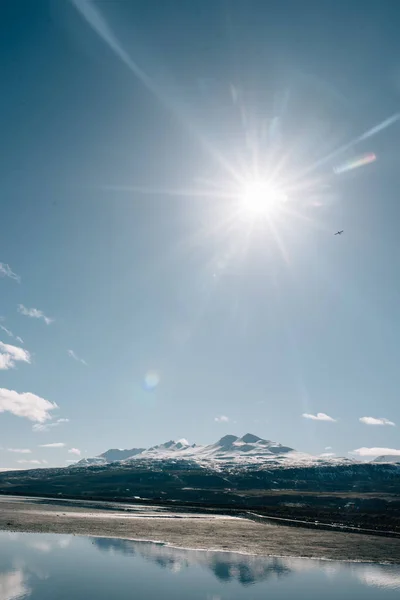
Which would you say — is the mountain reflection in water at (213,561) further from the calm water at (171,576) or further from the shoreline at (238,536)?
the shoreline at (238,536)

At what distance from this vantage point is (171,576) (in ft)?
120

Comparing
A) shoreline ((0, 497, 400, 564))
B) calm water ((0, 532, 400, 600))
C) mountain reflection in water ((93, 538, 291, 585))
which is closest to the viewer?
calm water ((0, 532, 400, 600))

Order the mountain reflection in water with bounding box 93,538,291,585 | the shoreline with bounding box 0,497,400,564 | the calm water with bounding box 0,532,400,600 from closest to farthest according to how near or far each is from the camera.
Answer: the calm water with bounding box 0,532,400,600, the mountain reflection in water with bounding box 93,538,291,585, the shoreline with bounding box 0,497,400,564

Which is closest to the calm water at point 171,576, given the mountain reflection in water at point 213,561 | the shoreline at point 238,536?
the mountain reflection in water at point 213,561

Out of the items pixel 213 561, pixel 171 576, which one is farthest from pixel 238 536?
pixel 171 576

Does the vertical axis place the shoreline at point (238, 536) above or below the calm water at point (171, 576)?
above

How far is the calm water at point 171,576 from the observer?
1233 inches

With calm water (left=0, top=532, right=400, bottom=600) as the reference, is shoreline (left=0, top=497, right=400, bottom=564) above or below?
above

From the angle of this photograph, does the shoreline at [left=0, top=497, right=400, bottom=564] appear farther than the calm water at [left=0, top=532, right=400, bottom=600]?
Yes

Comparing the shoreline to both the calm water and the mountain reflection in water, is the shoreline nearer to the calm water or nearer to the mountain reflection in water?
the mountain reflection in water

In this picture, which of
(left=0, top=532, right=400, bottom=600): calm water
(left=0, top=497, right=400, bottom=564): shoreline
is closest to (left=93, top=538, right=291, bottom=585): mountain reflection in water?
(left=0, top=532, right=400, bottom=600): calm water

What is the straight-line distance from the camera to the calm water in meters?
31.3

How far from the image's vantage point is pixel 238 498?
168 meters

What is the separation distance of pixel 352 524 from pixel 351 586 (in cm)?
4958
